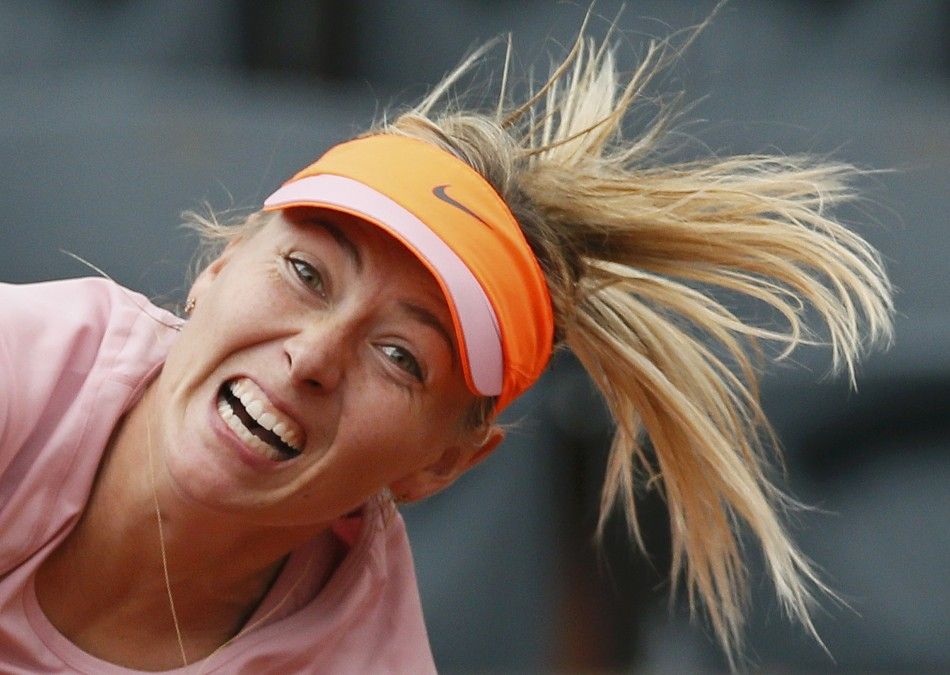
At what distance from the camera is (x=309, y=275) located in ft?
5.86

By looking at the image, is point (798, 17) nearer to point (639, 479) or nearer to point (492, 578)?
point (639, 479)

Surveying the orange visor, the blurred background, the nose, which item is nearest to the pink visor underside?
the orange visor

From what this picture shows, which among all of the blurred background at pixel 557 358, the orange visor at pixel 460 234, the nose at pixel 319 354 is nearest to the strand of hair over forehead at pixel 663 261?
the orange visor at pixel 460 234

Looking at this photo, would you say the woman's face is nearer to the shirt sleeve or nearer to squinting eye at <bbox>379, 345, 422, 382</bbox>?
squinting eye at <bbox>379, 345, 422, 382</bbox>

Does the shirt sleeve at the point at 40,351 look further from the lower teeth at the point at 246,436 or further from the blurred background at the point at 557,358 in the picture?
the blurred background at the point at 557,358

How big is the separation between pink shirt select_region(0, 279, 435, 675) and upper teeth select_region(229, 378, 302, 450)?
0.58 feet

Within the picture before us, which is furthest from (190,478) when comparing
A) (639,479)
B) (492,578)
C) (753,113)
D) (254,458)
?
(753,113)

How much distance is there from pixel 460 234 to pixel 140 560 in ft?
1.67

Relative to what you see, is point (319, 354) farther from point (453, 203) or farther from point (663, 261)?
point (663, 261)

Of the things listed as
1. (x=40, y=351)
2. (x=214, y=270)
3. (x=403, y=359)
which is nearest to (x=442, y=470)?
(x=403, y=359)

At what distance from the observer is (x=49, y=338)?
184 centimetres

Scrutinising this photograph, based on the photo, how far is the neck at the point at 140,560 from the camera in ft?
6.06

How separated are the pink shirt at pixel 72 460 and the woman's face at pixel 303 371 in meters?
0.09

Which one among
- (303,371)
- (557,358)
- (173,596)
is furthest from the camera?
(557,358)
